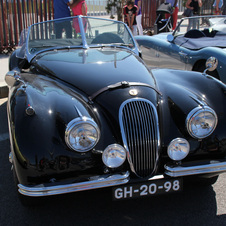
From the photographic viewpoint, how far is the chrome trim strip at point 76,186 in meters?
2.30

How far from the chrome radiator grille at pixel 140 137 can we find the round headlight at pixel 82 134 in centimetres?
27

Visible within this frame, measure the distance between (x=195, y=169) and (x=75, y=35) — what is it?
2588 millimetres

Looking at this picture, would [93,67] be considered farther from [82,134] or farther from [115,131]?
[82,134]

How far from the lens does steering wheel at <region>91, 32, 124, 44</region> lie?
4.33m

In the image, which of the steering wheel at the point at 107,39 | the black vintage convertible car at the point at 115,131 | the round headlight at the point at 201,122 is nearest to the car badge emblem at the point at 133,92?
the black vintage convertible car at the point at 115,131

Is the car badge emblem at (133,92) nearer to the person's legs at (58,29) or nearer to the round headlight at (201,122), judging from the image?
the round headlight at (201,122)

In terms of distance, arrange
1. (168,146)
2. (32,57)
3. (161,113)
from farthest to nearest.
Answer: (32,57) < (161,113) < (168,146)

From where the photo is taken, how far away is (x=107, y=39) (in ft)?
14.4

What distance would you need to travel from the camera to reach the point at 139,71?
10.9 feet

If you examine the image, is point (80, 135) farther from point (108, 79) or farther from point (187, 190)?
point (187, 190)


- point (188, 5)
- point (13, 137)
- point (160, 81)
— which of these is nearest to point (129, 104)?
point (160, 81)

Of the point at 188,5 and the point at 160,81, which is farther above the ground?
the point at 188,5

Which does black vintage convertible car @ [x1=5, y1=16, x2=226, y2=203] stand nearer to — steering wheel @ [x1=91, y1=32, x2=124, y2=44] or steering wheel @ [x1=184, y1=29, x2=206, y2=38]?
steering wheel @ [x1=91, y1=32, x2=124, y2=44]

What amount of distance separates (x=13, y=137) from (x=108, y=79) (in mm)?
1053
